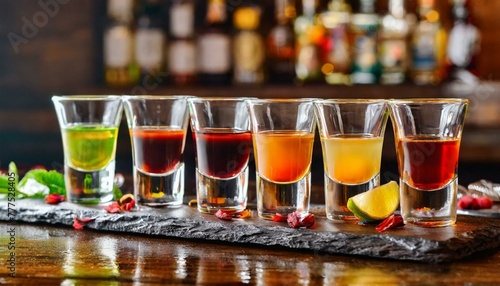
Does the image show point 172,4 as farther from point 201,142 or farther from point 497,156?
point 201,142

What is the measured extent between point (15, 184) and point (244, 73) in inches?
67.1

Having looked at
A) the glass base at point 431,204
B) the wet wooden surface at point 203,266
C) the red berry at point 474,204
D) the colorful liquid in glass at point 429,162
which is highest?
the colorful liquid in glass at point 429,162

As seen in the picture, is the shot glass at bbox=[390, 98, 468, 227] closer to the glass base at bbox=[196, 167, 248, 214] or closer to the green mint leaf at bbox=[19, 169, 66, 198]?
the glass base at bbox=[196, 167, 248, 214]

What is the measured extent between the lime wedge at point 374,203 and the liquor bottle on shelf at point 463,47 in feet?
6.45

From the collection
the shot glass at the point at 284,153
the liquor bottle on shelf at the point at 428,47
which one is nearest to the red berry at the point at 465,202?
the shot glass at the point at 284,153

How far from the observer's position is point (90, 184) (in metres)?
1.41

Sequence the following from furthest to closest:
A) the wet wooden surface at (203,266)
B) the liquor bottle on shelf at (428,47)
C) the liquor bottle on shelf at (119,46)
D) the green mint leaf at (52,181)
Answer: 1. the liquor bottle on shelf at (119,46)
2. the liquor bottle on shelf at (428,47)
3. the green mint leaf at (52,181)
4. the wet wooden surface at (203,266)

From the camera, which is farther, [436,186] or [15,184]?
[15,184]

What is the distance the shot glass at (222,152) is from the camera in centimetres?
127

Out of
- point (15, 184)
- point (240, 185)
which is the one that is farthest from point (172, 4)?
point (240, 185)

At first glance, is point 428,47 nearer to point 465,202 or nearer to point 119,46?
point 119,46

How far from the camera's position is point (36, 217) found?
1.35 m

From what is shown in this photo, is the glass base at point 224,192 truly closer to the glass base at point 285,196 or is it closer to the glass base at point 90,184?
the glass base at point 285,196

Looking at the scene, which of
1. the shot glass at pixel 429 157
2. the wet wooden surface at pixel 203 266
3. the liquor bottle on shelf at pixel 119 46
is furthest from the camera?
the liquor bottle on shelf at pixel 119 46
